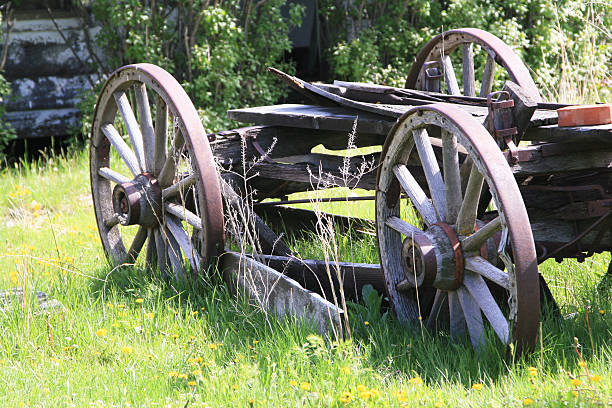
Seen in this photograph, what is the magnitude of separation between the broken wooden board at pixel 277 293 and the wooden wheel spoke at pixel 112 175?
2.69 feet

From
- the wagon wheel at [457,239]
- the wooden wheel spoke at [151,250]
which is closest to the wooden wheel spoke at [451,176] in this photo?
the wagon wheel at [457,239]

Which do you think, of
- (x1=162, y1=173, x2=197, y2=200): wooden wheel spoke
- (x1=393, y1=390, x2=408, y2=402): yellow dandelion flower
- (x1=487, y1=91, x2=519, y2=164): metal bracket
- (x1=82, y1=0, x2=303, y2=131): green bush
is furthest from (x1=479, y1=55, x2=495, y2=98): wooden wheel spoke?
(x1=82, y1=0, x2=303, y2=131): green bush

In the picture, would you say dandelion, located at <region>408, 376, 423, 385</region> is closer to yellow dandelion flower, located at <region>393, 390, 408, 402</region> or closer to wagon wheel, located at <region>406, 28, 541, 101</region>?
yellow dandelion flower, located at <region>393, 390, 408, 402</region>

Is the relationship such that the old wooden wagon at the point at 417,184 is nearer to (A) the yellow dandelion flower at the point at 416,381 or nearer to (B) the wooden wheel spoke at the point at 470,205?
(B) the wooden wheel spoke at the point at 470,205

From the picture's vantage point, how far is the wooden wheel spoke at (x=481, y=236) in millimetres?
2564

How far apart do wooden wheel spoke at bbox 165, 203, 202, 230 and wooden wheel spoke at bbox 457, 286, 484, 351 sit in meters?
1.32

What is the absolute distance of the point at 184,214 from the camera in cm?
350

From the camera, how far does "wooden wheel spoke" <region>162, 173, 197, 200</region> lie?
3.44m

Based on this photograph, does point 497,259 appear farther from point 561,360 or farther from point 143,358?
point 143,358

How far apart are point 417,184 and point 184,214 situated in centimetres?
116

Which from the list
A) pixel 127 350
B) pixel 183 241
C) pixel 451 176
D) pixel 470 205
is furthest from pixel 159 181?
pixel 470 205

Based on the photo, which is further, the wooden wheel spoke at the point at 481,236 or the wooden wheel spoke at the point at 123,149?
the wooden wheel spoke at the point at 123,149

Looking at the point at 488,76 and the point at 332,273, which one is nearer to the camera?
the point at 332,273

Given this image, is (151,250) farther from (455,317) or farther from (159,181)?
(455,317)
